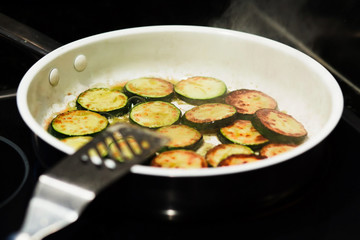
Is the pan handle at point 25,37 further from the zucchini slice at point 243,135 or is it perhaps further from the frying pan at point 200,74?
the zucchini slice at point 243,135

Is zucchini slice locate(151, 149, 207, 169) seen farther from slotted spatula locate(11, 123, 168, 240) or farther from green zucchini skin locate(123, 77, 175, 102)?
green zucchini skin locate(123, 77, 175, 102)

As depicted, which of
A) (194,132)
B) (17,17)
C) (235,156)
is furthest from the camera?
(17,17)

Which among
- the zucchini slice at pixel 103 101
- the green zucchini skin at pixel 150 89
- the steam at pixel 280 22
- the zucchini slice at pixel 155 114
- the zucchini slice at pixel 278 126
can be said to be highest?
the steam at pixel 280 22

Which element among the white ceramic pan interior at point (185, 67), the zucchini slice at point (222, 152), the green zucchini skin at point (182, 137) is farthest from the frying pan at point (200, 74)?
the green zucchini skin at point (182, 137)

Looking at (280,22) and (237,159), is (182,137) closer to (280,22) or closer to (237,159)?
(237,159)

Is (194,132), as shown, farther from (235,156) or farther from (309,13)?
(309,13)

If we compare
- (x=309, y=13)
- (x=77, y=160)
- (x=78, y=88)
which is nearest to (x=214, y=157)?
(x=77, y=160)
